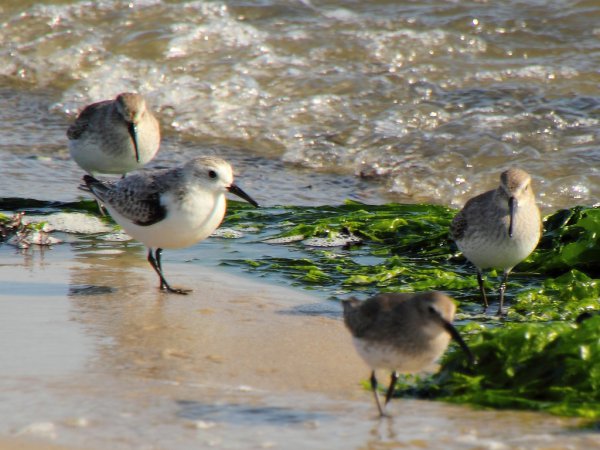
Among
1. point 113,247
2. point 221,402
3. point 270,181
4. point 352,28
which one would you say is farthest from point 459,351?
point 352,28

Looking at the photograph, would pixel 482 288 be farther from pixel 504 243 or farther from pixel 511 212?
pixel 511 212

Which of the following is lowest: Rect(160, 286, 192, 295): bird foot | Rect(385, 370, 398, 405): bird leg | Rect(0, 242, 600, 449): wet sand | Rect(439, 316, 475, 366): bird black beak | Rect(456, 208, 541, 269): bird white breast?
Rect(160, 286, 192, 295): bird foot

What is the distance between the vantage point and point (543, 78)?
35.9ft

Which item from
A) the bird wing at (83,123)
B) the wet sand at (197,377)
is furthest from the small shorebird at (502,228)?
the bird wing at (83,123)

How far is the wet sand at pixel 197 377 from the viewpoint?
143 inches

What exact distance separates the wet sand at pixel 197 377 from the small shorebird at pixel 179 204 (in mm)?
301

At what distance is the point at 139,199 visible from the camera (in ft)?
20.1

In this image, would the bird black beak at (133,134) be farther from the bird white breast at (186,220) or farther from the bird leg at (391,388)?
the bird leg at (391,388)

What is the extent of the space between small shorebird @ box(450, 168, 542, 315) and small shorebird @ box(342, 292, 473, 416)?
72.1 inches

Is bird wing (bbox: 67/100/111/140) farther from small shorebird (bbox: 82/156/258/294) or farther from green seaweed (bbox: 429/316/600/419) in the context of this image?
green seaweed (bbox: 429/316/600/419)

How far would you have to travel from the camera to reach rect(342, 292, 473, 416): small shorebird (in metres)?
3.90

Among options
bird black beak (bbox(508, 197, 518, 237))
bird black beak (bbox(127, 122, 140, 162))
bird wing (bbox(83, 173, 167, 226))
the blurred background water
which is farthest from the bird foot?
bird black beak (bbox(127, 122, 140, 162))

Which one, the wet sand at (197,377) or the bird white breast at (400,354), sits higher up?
the bird white breast at (400,354)

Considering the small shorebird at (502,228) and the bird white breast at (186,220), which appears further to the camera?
the bird white breast at (186,220)
